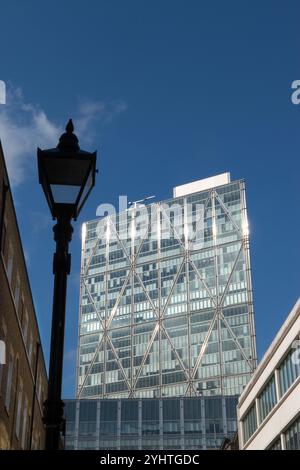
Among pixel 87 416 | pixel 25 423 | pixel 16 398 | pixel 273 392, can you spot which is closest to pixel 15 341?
pixel 16 398

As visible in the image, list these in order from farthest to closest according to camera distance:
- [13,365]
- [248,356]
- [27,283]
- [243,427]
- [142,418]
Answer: [248,356] → [142,418] → [243,427] → [27,283] → [13,365]

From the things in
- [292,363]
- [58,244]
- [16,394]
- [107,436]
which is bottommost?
[58,244]

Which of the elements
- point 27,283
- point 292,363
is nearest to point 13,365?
point 27,283

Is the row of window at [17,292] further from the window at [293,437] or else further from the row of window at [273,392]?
the window at [293,437]

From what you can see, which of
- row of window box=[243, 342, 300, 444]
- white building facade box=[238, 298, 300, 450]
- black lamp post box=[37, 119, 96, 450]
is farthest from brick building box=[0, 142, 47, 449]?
black lamp post box=[37, 119, 96, 450]

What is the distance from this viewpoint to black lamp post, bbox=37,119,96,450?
6.55 metres

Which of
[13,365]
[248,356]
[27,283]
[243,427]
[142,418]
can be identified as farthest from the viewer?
[248,356]

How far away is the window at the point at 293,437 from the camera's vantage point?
48.5 metres

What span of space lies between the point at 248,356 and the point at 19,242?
16730 centimetres

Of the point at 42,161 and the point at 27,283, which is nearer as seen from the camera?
the point at 42,161

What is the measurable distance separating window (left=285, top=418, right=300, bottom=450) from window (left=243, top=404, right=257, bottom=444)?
12.3m

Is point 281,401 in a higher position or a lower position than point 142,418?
lower

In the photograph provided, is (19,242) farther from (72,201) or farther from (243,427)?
(243,427)

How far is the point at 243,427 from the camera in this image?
69.0 metres
